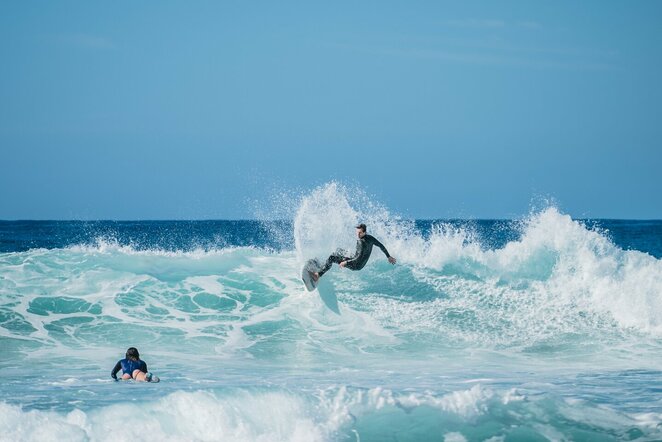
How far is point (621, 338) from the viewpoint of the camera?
16.6 metres

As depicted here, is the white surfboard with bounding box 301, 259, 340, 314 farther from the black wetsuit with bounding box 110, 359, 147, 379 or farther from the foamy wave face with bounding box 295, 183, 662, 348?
the black wetsuit with bounding box 110, 359, 147, 379

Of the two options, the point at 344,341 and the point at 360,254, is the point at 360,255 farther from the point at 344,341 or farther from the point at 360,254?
the point at 344,341

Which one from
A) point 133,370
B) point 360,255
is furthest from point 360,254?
point 133,370

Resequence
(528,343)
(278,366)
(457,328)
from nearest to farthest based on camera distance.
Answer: (278,366) → (528,343) → (457,328)

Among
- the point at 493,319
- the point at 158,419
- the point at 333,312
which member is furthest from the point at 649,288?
the point at 158,419

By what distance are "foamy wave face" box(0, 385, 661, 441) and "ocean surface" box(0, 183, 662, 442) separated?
2 centimetres

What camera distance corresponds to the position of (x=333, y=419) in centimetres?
977

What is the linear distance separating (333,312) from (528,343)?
4577 millimetres

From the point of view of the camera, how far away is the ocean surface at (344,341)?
9734mm

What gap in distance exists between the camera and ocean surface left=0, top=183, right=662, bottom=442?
31.9ft

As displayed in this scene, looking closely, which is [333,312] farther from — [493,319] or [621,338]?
[621,338]

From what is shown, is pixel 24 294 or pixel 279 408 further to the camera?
pixel 24 294

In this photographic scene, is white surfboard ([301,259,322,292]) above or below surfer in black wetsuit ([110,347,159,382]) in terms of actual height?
above

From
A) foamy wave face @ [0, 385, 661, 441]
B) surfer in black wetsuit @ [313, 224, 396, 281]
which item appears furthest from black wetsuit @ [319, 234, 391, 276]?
foamy wave face @ [0, 385, 661, 441]
